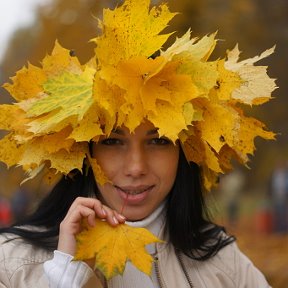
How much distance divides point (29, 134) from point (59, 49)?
0.41m

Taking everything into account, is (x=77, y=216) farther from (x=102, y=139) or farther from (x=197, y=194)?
(x=197, y=194)

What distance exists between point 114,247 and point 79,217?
193mm

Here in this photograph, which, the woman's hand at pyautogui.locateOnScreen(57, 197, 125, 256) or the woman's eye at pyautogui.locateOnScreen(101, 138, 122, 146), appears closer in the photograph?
the woman's hand at pyautogui.locateOnScreen(57, 197, 125, 256)

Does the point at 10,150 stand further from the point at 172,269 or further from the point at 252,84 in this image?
the point at 252,84

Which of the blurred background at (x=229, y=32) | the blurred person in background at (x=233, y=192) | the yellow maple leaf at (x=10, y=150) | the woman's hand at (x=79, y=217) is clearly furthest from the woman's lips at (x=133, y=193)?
the blurred person in background at (x=233, y=192)

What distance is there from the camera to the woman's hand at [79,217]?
2939mm

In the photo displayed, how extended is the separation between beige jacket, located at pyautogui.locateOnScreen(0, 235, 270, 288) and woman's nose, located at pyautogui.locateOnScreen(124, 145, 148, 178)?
1.46 feet

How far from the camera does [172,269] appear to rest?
3.49 m

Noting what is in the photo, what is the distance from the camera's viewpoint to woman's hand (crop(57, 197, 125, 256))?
2.94 meters

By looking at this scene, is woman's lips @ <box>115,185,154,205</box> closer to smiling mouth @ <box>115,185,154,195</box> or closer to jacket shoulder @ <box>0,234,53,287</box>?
smiling mouth @ <box>115,185,154,195</box>

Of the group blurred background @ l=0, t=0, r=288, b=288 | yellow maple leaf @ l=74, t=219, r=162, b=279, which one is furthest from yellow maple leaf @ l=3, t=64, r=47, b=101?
blurred background @ l=0, t=0, r=288, b=288

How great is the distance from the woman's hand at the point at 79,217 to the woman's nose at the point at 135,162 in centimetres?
29

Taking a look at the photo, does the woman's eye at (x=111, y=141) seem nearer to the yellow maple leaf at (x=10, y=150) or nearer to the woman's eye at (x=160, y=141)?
the woman's eye at (x=160, y=141)

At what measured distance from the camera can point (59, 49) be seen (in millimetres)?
3383
